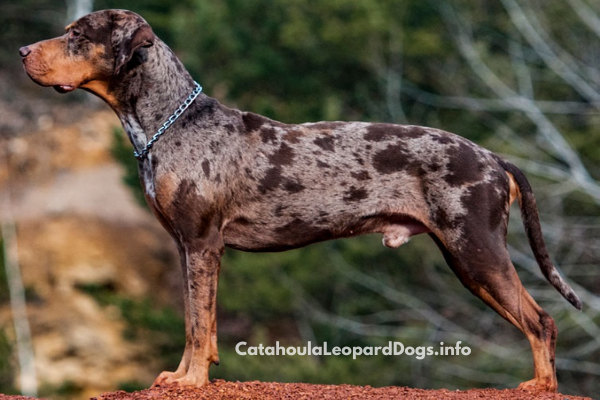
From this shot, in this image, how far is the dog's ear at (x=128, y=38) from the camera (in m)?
7.62

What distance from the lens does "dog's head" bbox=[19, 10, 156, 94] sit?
7629 millimetres

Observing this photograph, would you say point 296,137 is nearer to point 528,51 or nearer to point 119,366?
point 119,366

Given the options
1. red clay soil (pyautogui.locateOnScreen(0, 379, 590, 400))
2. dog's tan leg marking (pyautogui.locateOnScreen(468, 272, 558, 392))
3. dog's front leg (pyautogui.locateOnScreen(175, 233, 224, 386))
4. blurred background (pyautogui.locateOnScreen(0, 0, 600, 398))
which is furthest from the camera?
blurred background (pyautogui.locateOnScreen(0, 0, 600, 398))

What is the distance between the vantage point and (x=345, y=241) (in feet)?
84.4

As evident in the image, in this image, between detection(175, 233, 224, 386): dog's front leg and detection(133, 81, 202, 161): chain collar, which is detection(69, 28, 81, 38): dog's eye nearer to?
detection(133, 81, 202, 161): chain collar

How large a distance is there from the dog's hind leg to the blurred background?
50.2ft

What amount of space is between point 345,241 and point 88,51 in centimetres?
1834

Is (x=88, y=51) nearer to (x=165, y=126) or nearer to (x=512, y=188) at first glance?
(x=165, y=126)

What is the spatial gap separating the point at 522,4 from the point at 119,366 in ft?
46.8

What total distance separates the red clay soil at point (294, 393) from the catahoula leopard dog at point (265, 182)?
0.50ft

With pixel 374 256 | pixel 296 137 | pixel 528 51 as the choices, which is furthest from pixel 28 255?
pixel 296 137

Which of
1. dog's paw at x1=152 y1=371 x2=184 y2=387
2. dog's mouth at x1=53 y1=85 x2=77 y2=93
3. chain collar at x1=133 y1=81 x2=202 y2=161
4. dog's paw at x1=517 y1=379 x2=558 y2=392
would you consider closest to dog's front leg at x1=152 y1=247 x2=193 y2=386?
dog's paw at x1=152 y1=371 x2=184 y2=387

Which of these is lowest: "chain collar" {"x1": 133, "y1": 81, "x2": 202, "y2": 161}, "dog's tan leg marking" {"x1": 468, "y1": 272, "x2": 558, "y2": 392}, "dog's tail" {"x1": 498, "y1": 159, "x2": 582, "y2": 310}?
"dog's tan leg marking" {"x1": 468, "y1": 272, "x2": 558, "y2": 392}

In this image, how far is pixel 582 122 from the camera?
2673cm
